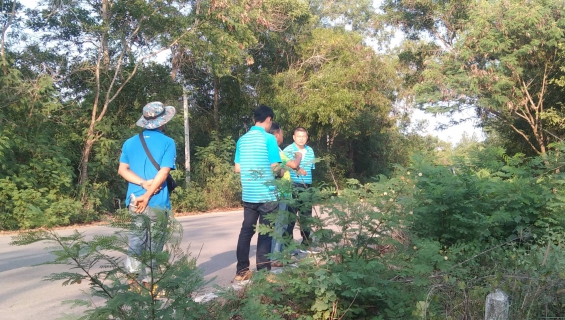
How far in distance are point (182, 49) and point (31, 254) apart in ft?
36.8

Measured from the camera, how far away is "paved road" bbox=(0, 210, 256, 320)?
16.5ft

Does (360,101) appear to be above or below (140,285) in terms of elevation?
above

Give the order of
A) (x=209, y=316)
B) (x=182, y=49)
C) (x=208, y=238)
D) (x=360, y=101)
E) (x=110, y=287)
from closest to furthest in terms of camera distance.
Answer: (x=110, y=287), (x=209, y=316), (x=208, y=238), (x=182, y=49), (x=360, y=101)

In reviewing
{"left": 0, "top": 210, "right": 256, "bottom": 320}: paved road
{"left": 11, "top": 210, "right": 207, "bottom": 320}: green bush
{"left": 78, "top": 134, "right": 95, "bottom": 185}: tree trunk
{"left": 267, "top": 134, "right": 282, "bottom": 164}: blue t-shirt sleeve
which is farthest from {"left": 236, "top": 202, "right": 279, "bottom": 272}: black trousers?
{"left": 78, "top": 134, "right": 95, "bottom": 185}: tree trunk

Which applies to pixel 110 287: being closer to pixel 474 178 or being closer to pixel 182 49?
pixel 474 178

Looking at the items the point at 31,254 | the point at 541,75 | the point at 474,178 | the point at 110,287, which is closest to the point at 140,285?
the point at 110,287

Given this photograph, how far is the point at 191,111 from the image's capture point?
23.7 meters

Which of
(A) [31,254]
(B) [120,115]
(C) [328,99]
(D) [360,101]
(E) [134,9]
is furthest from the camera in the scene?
(D) [360,101]

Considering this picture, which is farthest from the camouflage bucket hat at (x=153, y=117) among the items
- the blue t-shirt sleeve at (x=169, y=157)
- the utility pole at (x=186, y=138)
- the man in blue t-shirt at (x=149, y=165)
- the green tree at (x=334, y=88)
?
the green tree at (x=334, y=88)

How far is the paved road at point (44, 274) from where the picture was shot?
16.5 feet

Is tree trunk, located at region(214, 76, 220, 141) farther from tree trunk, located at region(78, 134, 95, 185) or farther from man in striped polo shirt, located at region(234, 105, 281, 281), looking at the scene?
man in striped polo shirt, located at region(234, 105, 281, 281)

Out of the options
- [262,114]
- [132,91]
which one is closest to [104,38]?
[132,91]

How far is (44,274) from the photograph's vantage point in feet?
22.2

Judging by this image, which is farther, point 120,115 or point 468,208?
point 120,115
